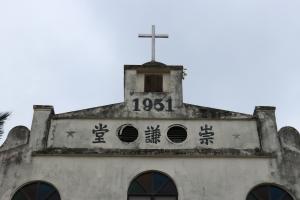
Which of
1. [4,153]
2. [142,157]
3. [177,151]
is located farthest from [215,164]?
[4,153]

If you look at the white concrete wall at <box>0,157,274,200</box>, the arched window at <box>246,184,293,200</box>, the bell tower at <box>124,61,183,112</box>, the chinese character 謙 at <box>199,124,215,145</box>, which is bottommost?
the arched window at <box>246,184,293,200</box>

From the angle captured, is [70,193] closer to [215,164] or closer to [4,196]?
[4,196]

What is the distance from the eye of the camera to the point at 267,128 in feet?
50.2

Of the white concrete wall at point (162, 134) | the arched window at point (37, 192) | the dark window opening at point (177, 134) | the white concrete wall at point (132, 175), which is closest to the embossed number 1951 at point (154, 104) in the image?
the white concrete wall at point (162, 134)

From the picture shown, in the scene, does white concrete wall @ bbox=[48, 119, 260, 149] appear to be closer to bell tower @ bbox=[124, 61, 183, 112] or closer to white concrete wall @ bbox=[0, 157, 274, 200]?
white concrete wall @ bbox=[0, 157, 274, 200]

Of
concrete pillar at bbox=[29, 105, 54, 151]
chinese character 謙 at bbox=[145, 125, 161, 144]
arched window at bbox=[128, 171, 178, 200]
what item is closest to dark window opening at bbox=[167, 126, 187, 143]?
chinese character 謙 at bbox=[145, 125, 161, 144]

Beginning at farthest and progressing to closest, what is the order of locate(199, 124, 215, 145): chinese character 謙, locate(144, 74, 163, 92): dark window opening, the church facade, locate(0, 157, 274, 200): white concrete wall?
locate(144, 74, 163, 92): dark window opening < locate(199, 124, 215, 145): chinese character 謙 < the church facade < locate(0, 157, 274, 200): white concrete wall

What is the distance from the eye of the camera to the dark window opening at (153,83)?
16438 mm

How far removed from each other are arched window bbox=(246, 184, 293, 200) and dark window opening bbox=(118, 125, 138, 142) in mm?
3721

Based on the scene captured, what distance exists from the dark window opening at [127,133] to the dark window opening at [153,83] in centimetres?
160

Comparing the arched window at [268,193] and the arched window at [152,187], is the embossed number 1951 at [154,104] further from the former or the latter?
the arched window at [268,193]

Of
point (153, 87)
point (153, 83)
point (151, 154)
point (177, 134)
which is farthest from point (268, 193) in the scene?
point (153, 83)

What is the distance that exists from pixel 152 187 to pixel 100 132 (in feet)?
7.75

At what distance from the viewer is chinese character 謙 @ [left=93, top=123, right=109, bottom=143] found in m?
15.1
